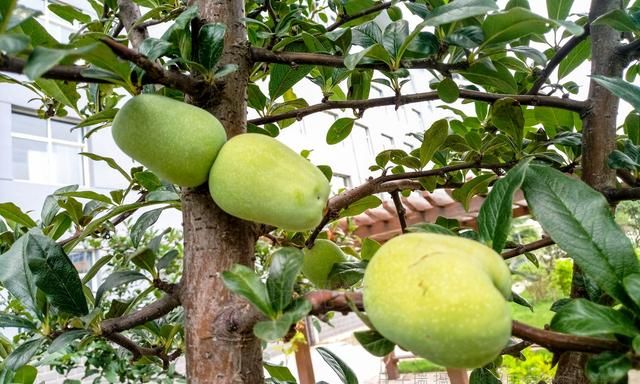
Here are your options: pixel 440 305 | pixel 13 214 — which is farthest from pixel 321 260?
pixel 13 214

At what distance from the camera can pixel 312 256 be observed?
21.5 inches

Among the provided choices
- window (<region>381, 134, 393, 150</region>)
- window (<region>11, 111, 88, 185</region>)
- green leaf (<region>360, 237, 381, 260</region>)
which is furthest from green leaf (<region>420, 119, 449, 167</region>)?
window (<region>381, 134, 393, 150</region>)

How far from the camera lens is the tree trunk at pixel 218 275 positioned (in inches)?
14.5

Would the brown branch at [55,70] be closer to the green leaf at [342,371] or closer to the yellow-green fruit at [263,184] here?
the yellow-green fruit at [263,184]

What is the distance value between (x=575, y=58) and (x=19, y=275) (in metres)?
0.79

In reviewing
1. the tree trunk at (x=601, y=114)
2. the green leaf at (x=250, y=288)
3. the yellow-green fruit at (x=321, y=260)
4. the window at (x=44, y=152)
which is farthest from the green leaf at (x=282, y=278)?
the window at (x=44, y=152)

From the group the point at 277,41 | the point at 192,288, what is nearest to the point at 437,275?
the point at 192,288

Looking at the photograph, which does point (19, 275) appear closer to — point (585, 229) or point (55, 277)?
point (55, 277)

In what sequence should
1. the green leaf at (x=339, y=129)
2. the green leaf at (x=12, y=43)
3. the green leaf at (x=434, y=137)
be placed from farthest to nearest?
the green leaf at (x=339, y=129) < the green leaf at (x=434, y=137) < the green leaf at (x=12, y=43)

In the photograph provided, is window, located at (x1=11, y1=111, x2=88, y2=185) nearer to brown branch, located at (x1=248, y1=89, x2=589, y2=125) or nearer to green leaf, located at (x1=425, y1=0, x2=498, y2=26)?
brown branch, located at (x1=248, y1=89, x2=589, y2=125)

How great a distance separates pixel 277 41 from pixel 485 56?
→ 25 centimetres

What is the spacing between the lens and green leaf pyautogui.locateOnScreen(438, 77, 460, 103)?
0.49 metres

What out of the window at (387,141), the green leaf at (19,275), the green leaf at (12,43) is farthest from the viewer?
the window at (387,141)

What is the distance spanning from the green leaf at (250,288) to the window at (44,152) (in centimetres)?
414
